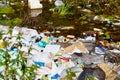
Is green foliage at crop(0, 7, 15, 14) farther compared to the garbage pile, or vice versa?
green foliage at crop(0, 7, 15, 14)

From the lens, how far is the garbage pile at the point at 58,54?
5.09m

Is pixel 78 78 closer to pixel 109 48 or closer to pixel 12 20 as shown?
pixel 109 48

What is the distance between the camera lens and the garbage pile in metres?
5.09

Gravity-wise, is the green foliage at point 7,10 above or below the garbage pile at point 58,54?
below

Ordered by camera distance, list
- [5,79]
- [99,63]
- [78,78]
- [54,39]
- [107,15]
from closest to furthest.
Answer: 1. [5,79]
2. [78,78]
3. [99,63]
4. [54,39]
5. [107,15]

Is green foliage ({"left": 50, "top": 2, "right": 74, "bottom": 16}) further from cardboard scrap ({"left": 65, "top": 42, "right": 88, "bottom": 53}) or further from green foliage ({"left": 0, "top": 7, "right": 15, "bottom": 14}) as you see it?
cardboard scrap ({"left": 65, "top": 42, "right": 88, "bottom": 53})

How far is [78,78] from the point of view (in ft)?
15.9

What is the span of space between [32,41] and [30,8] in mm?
2294

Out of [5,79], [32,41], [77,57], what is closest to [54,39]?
[32,41]

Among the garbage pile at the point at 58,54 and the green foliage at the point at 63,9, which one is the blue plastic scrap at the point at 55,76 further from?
the green foliage at the point at 63,9

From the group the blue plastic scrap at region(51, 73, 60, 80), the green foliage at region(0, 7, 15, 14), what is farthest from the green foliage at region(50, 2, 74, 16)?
the blue plastic scrap at region(51, 73, 60, 80)

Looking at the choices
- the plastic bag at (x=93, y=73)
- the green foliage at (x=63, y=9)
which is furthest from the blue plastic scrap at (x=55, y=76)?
the green foliage at (x=63, y=9)

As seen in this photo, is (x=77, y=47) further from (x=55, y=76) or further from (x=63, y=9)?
(x=63, y=9)

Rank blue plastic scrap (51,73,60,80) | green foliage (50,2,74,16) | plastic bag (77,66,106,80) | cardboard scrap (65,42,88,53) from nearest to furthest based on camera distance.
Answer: plastic bag (77,66,106,80), blue plastic scrap (51,73,60,80), cardboard scrap (65,42,88,53), green foliage (50,2,74,16)
